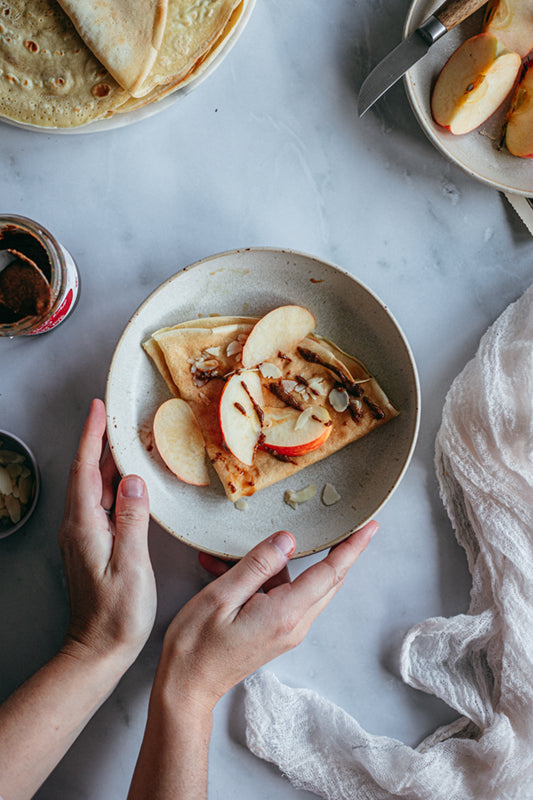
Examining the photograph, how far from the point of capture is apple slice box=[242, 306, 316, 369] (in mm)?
1084

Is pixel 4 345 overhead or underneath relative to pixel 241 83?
underneath

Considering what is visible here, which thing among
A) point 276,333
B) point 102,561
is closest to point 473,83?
point 276,333

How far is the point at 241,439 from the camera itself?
107 centimetres

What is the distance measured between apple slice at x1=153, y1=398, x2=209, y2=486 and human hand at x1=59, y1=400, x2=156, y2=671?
0.08 meters

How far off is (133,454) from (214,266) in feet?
1.24

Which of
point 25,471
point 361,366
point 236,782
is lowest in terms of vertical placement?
point 236,782

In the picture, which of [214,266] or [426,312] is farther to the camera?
[426,312]

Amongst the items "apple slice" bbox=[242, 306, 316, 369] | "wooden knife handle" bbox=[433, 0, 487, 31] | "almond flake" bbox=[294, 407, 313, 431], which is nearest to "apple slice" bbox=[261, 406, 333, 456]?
"almond flake" bbox=[294, 407, 313, 431]

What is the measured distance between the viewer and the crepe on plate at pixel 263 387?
1.08 meters

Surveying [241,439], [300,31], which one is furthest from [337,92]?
[241,439]

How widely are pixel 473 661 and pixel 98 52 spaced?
1.35m

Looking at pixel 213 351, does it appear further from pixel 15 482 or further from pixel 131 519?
pixel 15 482

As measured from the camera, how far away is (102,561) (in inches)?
40.0

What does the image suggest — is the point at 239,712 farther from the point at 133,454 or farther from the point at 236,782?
the point at 133,454
